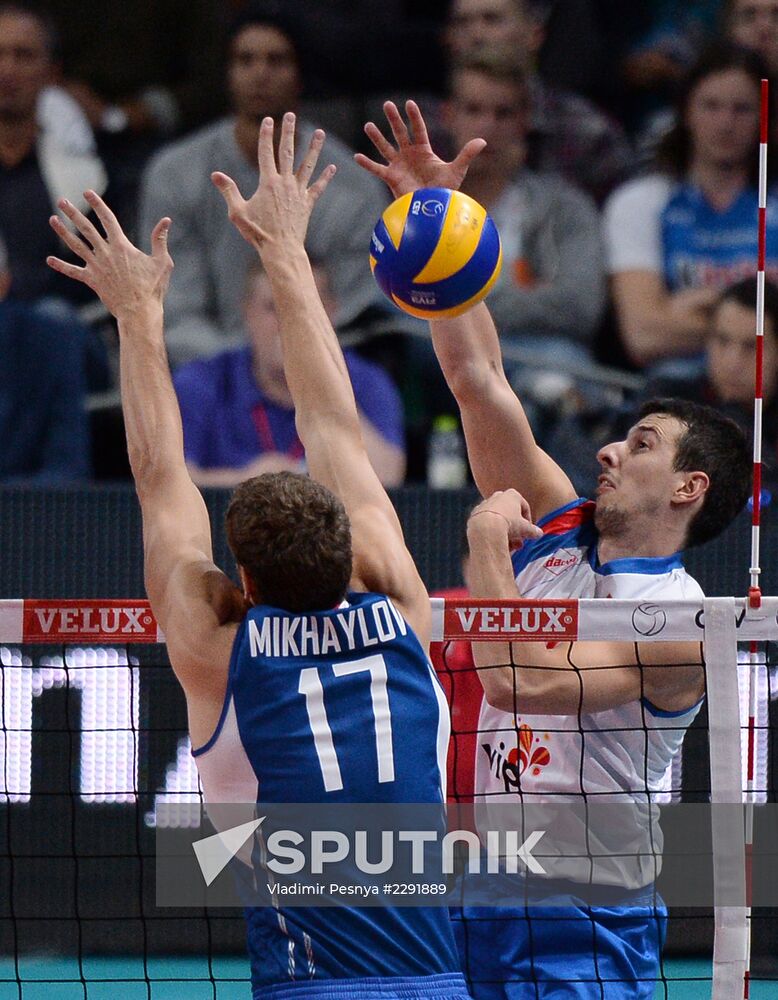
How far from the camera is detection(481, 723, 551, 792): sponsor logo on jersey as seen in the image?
190 inches

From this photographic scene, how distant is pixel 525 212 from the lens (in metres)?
9.66

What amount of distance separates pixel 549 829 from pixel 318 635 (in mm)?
1409

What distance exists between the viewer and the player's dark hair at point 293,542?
368cm

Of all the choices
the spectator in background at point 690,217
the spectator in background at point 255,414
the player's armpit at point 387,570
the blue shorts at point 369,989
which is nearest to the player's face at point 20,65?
the spectator in background at point 255,414

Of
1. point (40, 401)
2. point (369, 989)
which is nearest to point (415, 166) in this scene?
point (369, 989)

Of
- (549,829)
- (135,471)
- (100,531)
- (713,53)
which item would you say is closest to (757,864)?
(549,829)

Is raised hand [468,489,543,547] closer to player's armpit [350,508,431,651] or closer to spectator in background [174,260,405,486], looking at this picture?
player's armpit [350,508,431,651]

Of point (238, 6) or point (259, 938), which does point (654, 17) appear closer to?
point (238, 6)

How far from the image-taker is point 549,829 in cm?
479

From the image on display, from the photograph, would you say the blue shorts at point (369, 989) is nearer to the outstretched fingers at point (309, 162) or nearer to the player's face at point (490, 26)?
the outstretched fingers at point (309, 162)

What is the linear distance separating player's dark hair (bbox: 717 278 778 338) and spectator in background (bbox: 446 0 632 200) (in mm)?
1694

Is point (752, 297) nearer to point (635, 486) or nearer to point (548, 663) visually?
point (635, 486)

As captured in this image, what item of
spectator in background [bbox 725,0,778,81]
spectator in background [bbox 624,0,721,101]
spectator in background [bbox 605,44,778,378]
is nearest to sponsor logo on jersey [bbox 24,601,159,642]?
spectator in background [bbox 605,44,778,378]

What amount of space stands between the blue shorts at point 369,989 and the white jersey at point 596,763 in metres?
1.10
